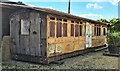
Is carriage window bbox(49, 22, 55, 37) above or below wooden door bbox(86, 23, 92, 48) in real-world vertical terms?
above

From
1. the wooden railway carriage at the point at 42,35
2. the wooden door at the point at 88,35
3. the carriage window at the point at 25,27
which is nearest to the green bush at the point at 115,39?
the wooden door at the point at 88,35

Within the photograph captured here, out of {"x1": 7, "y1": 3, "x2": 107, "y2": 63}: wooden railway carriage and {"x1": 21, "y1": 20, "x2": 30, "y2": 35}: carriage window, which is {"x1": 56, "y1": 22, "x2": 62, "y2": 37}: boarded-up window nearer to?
{"x1": 7, "y1": 3, "x2": 107, "y2": 63}: wooden railway carriage

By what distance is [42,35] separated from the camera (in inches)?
320

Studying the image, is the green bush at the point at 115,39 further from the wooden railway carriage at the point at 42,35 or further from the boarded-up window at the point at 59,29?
the boarded-up window at the point at 59,29

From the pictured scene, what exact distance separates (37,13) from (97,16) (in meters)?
15.3

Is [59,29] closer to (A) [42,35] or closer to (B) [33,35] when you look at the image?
(A) [42,35]

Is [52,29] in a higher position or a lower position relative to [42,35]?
higher

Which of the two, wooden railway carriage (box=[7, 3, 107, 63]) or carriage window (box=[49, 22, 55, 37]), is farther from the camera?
carriage window (box=[49, 22, 55, 37])

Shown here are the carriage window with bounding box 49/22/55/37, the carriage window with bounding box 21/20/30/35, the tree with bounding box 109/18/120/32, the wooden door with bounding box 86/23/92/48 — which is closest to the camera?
the carriage window with bounding box 49/22/55/37

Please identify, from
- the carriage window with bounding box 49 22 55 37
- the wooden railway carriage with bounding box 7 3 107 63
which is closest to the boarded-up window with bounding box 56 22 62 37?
the wooden railway carriage with bounding box 7 3 107 63

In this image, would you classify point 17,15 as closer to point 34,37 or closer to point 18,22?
point 18,22

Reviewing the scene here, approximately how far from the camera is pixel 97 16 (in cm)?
2250

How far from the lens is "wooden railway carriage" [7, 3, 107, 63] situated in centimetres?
812

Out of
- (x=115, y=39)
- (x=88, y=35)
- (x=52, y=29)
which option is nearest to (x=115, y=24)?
(x=88, y=35)
